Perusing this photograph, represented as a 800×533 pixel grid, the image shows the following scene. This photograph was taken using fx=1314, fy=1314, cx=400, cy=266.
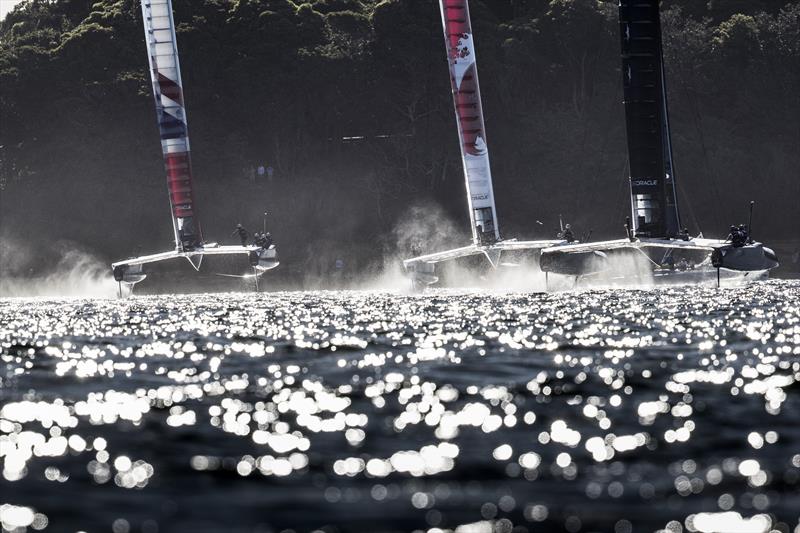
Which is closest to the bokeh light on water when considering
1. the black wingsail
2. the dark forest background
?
the black wingsail

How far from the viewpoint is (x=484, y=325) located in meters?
30.1

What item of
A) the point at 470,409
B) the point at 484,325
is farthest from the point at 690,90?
the point at 470,409

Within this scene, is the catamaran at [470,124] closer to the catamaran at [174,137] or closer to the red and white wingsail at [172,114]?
the catamaran at [174,137]

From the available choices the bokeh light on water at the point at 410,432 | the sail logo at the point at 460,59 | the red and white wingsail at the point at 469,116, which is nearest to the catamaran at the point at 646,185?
the red and white wingsail at the point at 469,116

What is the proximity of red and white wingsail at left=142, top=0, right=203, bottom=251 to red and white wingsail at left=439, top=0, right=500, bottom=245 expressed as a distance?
39.3 feet

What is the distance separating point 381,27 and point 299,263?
548 inches

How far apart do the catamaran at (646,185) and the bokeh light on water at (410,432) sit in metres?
20.7

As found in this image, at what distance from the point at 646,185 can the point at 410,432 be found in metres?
37.6

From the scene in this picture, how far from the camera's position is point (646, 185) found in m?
49.8

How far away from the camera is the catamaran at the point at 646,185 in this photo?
48.5m

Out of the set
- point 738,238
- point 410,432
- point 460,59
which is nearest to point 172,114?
point 460,59

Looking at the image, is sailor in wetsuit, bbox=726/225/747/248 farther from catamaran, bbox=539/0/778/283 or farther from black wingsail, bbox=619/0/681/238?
black wingsail, bbox=619/0/681/238

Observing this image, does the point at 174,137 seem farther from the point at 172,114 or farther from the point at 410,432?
the point at 410,432

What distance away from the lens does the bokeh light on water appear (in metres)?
9.98
